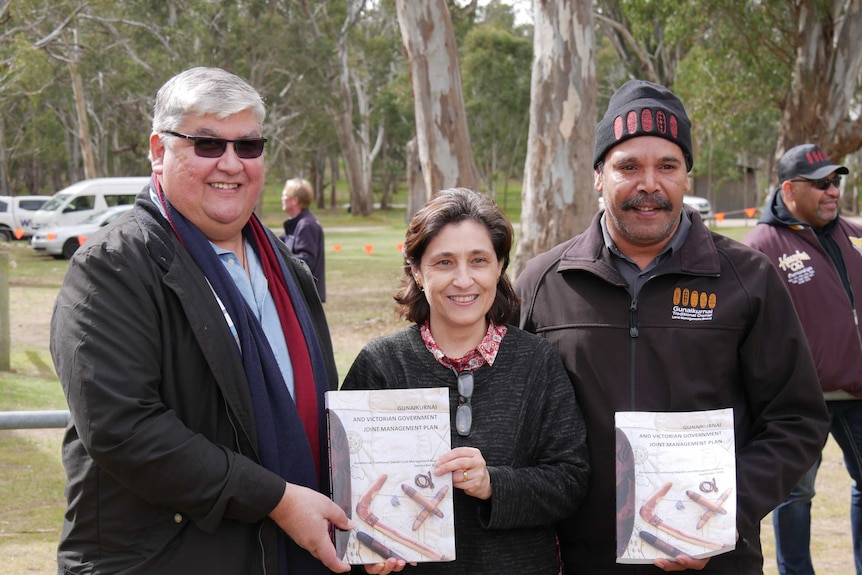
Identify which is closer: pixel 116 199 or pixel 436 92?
pixel 436 92

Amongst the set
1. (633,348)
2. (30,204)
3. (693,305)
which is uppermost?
(693,305)

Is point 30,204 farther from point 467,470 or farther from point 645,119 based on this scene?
point 467,470

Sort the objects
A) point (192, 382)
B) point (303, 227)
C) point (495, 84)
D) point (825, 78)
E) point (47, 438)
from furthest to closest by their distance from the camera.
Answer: point (495, 84)
point (825, 78)
point (303, 227)
point (47, 438)
point (192, 382)

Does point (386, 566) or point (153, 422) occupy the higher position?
point (153, 422)

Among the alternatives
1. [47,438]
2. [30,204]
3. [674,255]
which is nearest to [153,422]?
[674,255]

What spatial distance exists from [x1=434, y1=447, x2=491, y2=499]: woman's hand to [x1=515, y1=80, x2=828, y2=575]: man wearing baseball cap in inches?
16.0

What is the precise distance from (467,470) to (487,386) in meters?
0.28

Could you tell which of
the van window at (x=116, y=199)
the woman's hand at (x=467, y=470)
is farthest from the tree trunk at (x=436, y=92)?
the van window at (x=116, y=199)

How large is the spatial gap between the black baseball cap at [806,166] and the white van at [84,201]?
25160 mm

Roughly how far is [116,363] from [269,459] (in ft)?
1.58

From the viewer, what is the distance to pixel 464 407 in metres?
2.71

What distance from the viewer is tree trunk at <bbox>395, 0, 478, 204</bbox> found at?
33.2ft

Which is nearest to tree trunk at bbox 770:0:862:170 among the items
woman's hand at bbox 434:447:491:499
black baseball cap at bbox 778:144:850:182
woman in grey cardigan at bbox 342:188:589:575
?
black baseball cap at bbox 778:144:850:182

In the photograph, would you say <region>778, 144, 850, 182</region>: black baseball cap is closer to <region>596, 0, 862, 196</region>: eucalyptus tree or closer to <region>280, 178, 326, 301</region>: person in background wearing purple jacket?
<region>280, 178, 326, 301</region>: person in background wearing purple jacket
